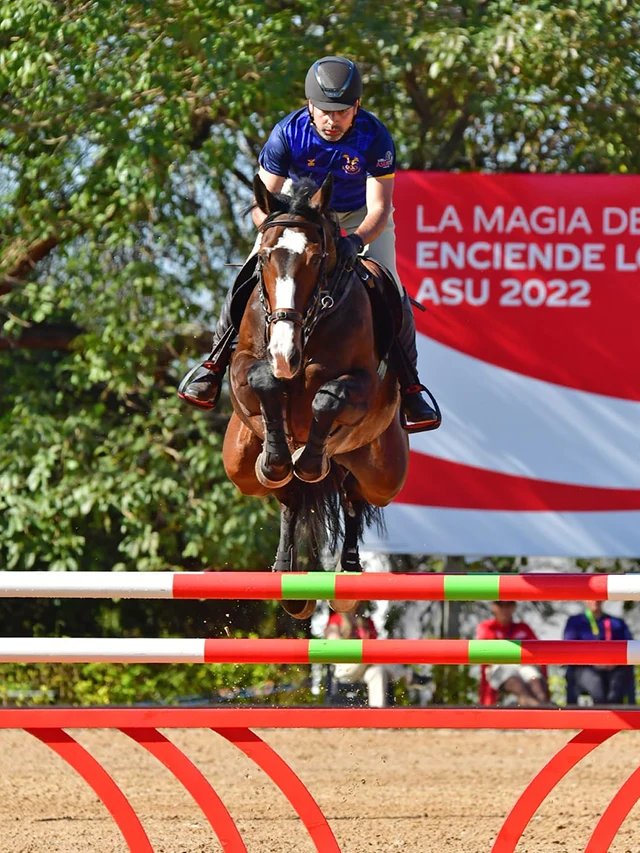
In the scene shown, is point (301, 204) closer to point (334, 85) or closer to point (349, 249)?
point (349, 249)

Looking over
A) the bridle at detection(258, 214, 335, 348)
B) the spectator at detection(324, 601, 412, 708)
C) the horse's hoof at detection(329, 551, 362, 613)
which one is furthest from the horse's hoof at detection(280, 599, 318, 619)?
A: the spectator at detection(324, 601, 412, 708)

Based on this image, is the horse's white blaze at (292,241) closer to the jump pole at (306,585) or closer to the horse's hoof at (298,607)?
the jump pole at (306,585)

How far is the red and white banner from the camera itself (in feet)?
28.6

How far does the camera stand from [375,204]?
15.4ft

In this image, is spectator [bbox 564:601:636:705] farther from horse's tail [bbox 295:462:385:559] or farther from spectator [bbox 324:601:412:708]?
horse's tail [bbox 295:462:385:559]

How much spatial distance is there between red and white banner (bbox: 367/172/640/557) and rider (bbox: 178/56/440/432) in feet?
12.3

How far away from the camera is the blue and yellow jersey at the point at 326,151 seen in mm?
4684

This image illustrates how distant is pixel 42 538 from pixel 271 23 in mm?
4535

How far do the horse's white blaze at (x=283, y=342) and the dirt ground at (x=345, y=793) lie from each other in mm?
2457

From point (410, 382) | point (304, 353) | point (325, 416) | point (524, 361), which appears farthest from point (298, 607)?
point (524, 361)

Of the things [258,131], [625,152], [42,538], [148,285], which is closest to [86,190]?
[148,285]

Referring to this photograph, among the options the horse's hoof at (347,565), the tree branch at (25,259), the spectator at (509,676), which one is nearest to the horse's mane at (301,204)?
the horse's hoof at (347,565)

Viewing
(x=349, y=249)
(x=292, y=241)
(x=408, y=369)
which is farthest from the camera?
(x=408, y=369)

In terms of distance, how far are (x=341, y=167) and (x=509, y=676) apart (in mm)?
5510
